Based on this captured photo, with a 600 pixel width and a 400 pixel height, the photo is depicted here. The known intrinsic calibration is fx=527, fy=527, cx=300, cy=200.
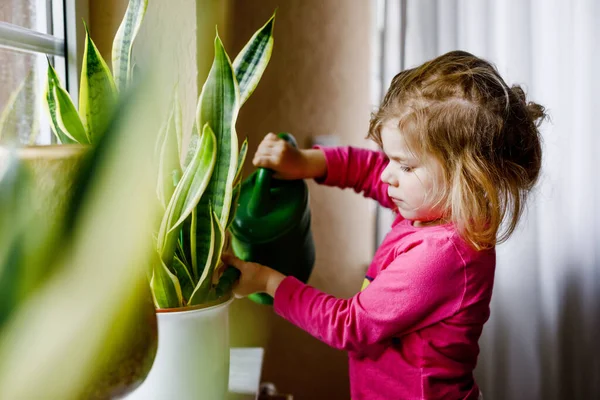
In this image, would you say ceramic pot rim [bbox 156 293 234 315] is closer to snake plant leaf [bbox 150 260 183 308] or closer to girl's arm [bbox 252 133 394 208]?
snake plant leaf [bbox 150 260 183 308]

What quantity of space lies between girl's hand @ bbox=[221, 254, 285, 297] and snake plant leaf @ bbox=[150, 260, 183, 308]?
0.12 m

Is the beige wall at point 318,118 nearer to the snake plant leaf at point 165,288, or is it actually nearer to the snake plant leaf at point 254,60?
the snake plant leaf at point 254,60

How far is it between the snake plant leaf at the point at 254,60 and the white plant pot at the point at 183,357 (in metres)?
0.29

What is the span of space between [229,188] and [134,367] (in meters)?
0.30

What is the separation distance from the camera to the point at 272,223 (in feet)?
2.63

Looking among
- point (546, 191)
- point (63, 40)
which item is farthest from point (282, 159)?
point (546, 191)

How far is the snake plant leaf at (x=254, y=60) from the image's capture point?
69 centimetres

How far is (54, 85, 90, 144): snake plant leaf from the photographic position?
0.57 metres

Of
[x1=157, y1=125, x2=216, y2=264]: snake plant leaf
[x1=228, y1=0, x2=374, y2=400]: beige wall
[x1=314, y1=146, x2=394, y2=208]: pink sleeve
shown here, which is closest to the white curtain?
[x1=228, y1=0, x2=374, y2=400]: beige wall

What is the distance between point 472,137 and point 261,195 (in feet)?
1.07

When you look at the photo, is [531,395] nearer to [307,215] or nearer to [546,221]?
[546,221]

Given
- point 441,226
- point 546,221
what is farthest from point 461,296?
point 546,221

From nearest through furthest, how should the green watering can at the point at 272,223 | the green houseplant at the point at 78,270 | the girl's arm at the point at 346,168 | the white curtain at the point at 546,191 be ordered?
the green houseplant at the point at 78,270, the green watering can at the point at 272,223, the girl's arm at the point at 346,168, the white curtain at the point at 546,191

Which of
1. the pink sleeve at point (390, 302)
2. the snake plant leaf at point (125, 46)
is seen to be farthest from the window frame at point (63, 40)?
the pink sleeve at point (390, 302)
